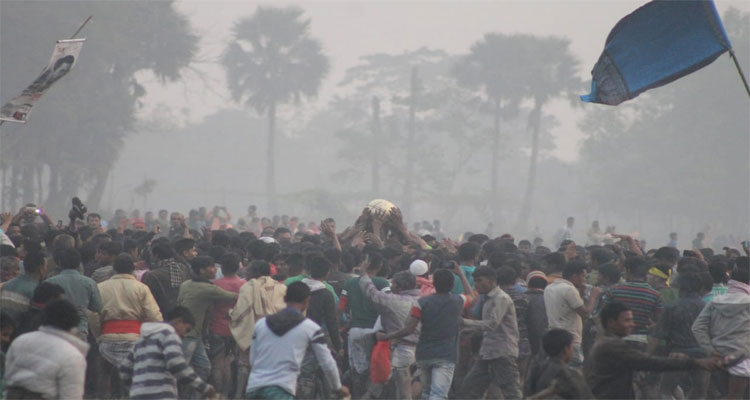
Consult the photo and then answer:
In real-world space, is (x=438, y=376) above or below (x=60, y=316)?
below

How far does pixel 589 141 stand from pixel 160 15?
96.6ft

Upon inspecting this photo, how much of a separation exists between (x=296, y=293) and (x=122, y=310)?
2.37 m

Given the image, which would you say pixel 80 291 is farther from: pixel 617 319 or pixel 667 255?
pixel 667 255

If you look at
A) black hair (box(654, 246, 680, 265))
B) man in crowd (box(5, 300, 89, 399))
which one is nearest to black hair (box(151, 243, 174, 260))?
man in crowd (box(5, 300, 89, 399))

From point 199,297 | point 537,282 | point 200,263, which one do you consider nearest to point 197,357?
point 199,297

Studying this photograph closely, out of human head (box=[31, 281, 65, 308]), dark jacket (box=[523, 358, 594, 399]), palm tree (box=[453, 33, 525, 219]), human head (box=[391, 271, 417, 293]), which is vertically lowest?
dark jacket (box=[523, 358, 594, 399])

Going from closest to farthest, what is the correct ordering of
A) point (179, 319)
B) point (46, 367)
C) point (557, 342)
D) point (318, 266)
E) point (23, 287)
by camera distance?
1. point (46, 367)
2. point (557, 342)
3. point (179, 319)
4. point (23, 287)
5. point (318, 266)

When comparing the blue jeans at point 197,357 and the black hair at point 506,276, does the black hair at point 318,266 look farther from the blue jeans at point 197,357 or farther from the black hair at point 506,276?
the black hair at point 506,276

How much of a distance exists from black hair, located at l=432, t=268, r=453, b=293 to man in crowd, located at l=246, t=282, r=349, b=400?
2038 mm

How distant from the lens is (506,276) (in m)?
10.4

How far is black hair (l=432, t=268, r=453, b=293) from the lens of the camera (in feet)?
30.9

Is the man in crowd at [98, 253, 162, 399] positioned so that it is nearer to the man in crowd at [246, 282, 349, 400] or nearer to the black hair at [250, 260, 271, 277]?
the black hair at [250, 260, 271, 277]

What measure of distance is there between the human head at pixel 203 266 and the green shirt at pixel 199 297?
0.28ft

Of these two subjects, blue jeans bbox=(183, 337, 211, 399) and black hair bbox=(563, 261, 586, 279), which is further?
black hair bbox=(563, 261, 586, 279)
